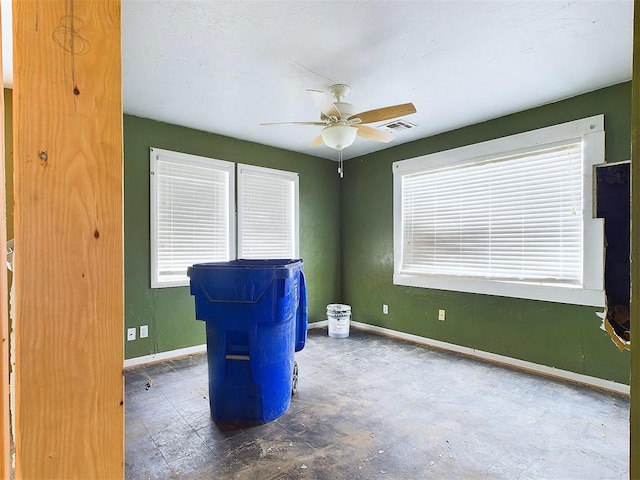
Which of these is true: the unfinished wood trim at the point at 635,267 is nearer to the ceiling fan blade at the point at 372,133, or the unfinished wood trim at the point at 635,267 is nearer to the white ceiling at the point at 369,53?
the white ceiling at the point at 369,53

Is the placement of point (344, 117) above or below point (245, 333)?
above

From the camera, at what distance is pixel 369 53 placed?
229 centimetres

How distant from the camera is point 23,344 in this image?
24.5 inches

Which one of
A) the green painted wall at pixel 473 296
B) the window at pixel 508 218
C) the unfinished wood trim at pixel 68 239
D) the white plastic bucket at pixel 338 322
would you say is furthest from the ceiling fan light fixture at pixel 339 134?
the white plastic bucket at pixel 338 322

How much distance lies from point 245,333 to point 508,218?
272 centimetres

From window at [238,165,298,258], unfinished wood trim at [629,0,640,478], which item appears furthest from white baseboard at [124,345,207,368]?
unfinished wood trim at [629,0,640,478]

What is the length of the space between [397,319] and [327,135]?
107 inches

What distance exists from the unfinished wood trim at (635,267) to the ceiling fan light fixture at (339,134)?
7.02 feet

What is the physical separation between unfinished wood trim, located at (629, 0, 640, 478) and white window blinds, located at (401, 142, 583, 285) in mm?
2941

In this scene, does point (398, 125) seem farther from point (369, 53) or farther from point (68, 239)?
point (68, 239)

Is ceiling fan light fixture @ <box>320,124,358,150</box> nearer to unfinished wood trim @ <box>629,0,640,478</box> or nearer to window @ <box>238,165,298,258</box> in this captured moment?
window @ <box>238,165,298,258</box>

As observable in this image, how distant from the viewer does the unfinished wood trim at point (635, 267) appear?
1.67ft

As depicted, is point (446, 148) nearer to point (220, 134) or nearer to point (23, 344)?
point (220, 134)

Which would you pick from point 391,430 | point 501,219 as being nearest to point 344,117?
point 501,219
